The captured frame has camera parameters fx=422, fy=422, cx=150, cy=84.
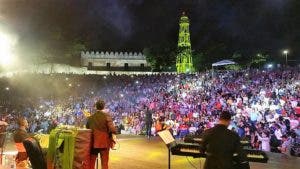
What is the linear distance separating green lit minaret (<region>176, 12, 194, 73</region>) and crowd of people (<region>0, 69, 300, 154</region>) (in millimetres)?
17310

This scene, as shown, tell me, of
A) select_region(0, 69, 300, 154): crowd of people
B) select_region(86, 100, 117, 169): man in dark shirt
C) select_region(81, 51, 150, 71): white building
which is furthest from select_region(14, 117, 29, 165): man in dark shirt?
select_region(81, 51, 150, 71): white building

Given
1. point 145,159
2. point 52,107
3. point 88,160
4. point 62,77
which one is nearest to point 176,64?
point 62,77

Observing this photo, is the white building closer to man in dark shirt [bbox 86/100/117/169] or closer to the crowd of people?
the crowd of people

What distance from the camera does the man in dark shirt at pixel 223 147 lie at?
4.88m

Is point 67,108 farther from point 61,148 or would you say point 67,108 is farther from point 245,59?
point 245,59

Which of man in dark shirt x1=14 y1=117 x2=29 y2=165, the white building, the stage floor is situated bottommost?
the stage floor

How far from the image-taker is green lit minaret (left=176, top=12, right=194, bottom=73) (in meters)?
58.0

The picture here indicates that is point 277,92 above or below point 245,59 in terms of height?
below

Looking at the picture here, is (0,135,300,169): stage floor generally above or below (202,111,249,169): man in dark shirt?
below

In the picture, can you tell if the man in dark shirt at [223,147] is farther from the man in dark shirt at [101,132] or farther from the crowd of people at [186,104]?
the crowd of people at [186,104]

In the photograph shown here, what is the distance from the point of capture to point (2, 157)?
7.95m

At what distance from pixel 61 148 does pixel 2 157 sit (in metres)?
2.81

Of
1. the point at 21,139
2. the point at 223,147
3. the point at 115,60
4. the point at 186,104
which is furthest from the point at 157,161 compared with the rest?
the point at 115,60

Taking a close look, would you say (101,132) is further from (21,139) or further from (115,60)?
(115,60)
